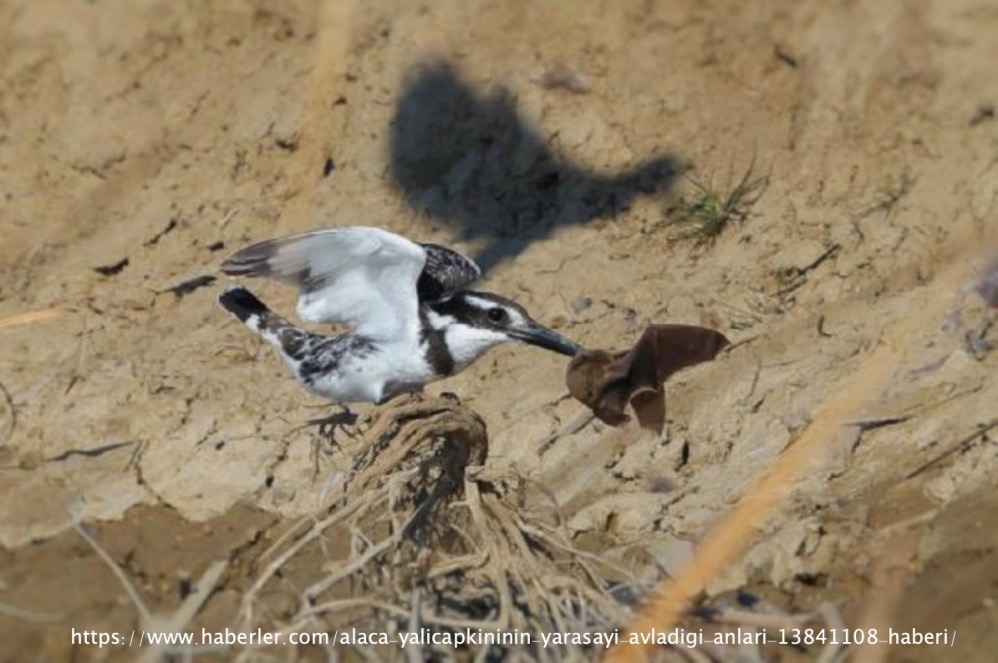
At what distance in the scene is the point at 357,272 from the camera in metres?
5.75

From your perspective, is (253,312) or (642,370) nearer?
(642,370)

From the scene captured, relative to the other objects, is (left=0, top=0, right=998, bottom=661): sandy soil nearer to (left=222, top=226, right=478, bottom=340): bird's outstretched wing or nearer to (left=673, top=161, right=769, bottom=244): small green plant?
(left=673, top=161, right=769, bottom=244): small green plant

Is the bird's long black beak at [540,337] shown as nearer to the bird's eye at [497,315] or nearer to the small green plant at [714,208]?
the bird's eye at [497,315]

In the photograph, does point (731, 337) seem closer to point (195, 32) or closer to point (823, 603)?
point (823, 603)

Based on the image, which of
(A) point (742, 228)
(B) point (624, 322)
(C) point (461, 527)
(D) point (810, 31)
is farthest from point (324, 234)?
(D) point (810, 31)

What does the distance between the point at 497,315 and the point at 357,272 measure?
47cm

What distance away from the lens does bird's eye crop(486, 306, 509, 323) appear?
5.95 meters

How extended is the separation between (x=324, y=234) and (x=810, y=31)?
2377 mm

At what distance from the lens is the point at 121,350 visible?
6766 millimetres

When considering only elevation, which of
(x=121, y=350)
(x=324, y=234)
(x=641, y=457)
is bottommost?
(x=121, y=350)

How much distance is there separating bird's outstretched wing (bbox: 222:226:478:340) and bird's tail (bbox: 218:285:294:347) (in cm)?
41

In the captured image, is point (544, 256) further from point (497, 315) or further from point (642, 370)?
point (642, 370)

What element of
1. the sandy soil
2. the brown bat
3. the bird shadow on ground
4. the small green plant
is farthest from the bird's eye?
the small green plant

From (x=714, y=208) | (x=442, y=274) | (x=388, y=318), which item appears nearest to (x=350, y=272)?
(x=388, y=318)
